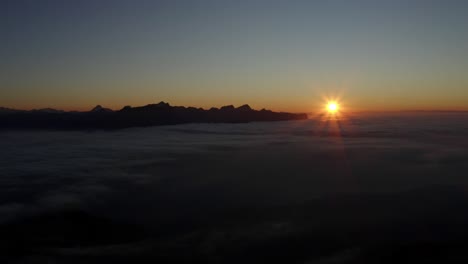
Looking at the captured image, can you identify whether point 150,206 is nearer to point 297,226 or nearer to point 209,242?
point 209,242

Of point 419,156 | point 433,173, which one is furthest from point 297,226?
point 419,156

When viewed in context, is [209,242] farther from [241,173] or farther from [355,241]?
[241,173]

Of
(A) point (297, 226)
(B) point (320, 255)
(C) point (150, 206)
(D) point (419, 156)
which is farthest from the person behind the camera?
(D) point (419, 156)

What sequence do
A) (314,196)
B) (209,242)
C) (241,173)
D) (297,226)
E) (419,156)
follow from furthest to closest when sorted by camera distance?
(419,156) < (241,173) < (314,196) < (297,226) < (209,242)

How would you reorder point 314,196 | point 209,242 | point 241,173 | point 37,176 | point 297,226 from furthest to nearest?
point 241,173, point 37,176, point 314,196, point 297,226, point 209,242

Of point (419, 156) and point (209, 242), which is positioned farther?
point (419, 156)

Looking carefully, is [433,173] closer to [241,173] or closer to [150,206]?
[241,173]

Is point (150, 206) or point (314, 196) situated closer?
point (150, 206)

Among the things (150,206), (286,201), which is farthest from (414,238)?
(150,206)

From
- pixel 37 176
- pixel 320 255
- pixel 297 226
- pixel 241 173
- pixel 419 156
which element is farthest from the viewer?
pixel 419 156
